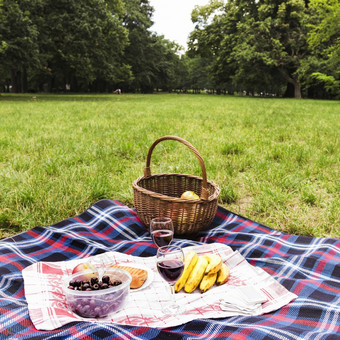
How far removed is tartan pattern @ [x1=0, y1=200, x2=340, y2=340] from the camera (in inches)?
65.4

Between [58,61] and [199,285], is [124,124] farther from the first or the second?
[58,61]

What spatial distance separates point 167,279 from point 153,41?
52978 millimetres

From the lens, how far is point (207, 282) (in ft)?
6.91

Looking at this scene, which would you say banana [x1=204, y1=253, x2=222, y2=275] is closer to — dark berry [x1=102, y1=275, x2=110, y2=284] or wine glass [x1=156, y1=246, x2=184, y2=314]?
wine glass [x1=156, y1=246, x2=184, y2=314]

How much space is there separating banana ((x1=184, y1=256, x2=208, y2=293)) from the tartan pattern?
0.28 m

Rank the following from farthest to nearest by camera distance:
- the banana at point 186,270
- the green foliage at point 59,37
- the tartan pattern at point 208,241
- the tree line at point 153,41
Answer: the tree line at point 153,41, the green foliage at point 59,37, the banana at point 186,270, the tartan pattern at point 208,241

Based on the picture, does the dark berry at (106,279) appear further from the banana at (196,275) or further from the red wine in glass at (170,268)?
the banana at (196,275)

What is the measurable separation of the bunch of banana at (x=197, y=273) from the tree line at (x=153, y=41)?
19.4m

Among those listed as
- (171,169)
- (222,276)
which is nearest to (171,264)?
(222,276)

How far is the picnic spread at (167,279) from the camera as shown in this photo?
1712mm

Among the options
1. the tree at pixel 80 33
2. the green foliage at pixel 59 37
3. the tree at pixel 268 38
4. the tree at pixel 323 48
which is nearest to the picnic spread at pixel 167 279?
the green foliage at pixel 59 37

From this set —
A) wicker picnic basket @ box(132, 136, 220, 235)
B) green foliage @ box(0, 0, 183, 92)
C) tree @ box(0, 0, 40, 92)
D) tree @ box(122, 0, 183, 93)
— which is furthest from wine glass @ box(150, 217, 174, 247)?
tree @ box(122, 0, 183, 93)

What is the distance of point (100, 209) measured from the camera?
3.36 meters

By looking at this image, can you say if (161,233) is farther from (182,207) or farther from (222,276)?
(182,207)
